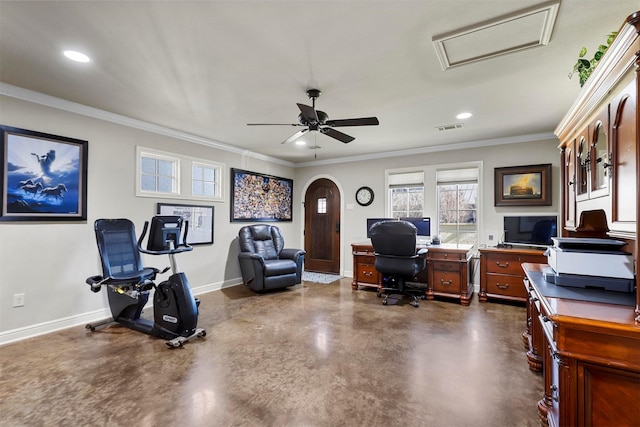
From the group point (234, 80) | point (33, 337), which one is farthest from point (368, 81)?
point (33, 337)

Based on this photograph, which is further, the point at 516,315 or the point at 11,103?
the point at 516,315

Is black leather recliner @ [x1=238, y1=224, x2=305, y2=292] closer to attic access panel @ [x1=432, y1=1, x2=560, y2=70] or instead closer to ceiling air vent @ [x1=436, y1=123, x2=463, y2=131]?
ceiling air vent @ [x1=436, y1=123, x2=463, y2=131]

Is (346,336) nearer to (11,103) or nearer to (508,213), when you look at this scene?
(508,213)

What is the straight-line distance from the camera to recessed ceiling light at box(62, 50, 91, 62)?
2174 mm

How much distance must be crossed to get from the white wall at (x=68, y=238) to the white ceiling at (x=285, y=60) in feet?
0.80

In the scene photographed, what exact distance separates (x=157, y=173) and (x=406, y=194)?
4.05m

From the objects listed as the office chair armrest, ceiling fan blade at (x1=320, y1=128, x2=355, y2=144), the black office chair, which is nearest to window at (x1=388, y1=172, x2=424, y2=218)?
the black office chair

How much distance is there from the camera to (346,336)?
2932 mm

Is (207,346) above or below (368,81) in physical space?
below

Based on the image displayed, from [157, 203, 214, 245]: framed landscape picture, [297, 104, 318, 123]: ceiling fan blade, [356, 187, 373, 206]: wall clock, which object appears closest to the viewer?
[297, 104, 318, 123]: ceiling fan blade

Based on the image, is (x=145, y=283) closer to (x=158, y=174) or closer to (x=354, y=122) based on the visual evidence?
(x=158, y=174)

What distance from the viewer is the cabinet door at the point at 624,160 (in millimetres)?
1204

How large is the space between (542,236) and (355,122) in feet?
10.5

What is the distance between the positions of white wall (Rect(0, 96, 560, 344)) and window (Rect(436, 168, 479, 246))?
163mm
